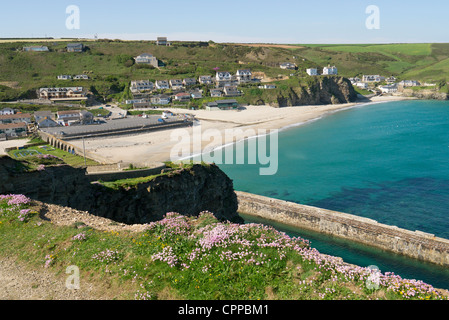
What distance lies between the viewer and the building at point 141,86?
442 feet

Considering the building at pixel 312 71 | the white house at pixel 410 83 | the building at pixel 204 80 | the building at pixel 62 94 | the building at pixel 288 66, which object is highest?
the building at pixel 288 66

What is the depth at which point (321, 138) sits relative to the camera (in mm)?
86000

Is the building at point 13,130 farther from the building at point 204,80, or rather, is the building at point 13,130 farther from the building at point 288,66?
the building at point 288,66

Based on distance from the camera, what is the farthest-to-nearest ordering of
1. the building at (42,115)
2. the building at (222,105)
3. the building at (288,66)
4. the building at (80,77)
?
1. the building at (288,66)
2. the building at (80,77)
3. the building at (222,105)
4. the building at (42,115)

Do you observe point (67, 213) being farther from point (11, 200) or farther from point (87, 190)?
point (87, 190)

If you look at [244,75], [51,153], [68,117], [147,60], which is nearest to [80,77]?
[147,60]

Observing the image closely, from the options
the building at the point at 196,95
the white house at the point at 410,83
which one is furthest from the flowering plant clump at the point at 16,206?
the white house at the point at 410,83

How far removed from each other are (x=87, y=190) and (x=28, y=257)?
11.1m

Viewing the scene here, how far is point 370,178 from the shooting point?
5581 cm

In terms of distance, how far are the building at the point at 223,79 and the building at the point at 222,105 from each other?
24948mm

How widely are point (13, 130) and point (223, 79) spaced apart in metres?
95.3

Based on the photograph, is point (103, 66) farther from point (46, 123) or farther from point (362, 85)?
point (362, 85)

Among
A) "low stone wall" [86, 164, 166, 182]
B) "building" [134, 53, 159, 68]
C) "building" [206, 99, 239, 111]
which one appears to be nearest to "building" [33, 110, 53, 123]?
"building" [206, 99, 239, 111]

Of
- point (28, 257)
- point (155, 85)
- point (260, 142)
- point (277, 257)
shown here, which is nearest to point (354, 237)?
A: point (277, 257)
